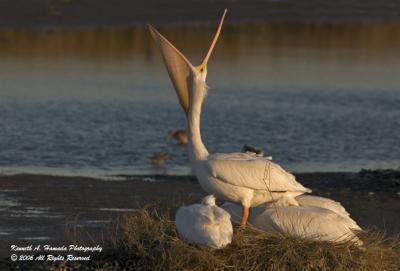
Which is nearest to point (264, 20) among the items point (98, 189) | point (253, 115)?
point (253, 115)

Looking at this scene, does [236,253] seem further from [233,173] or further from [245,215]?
[233,173]

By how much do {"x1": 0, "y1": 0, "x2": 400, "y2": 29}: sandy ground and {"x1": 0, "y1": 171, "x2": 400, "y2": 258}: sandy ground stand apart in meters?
12.4

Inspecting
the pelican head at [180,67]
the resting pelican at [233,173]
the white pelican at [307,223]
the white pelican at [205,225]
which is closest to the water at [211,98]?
the pelican head at [180,67]

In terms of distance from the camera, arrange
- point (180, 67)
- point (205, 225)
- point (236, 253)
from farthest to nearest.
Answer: point (180, 67)
point (236, 253)
point (205, 225)

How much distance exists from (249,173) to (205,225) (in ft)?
2.39

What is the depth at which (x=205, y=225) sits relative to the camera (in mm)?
7059

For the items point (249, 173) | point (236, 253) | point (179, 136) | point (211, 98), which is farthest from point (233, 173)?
point (211, 98)

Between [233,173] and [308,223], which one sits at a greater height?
[233,173]

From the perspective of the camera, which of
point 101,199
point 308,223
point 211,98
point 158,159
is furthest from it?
point 211,98

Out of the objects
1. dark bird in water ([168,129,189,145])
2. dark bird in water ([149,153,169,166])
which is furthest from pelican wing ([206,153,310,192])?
dark bird in water ([168,129,189,145])

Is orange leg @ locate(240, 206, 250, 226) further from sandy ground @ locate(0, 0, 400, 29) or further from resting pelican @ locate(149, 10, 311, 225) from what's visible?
sandy ground @ locate(0, 0, 400, 29)

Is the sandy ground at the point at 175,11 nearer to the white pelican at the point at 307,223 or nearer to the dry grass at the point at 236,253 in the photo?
the dry grass at the point at 236,253

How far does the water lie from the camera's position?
14446 millimetres

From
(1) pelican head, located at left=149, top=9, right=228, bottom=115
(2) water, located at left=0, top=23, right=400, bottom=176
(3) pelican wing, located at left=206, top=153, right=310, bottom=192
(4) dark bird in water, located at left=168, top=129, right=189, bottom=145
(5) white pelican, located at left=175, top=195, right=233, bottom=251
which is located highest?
(1) pelican head, located at left=149, top=9, right=228, bottom=115
